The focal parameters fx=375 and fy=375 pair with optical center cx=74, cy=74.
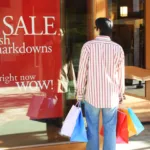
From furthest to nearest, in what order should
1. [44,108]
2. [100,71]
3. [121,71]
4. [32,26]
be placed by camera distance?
[44,108] → [32,26] → [121,71] → [100,71]

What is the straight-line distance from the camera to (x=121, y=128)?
12.4 feet

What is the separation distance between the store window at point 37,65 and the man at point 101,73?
35.4 inches

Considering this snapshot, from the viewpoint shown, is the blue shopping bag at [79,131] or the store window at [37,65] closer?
the blue shopping bag at [79,131]

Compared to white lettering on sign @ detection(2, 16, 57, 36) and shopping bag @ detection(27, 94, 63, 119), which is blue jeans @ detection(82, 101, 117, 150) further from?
white lettering on sign @ detection(2, 16, 57, 36)

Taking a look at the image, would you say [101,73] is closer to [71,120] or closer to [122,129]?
[71,120]

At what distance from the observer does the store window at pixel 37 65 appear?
13.8 feet

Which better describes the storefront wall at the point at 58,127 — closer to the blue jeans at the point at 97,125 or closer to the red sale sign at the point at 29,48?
the red sale sign at the point at 29,48

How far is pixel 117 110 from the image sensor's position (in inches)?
147

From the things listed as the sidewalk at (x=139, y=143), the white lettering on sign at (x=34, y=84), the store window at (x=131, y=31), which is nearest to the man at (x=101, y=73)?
the white lettering on sign at (x=34, y=84)

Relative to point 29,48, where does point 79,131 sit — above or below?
below

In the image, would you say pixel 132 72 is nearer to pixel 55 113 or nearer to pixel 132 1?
pixel 132 1

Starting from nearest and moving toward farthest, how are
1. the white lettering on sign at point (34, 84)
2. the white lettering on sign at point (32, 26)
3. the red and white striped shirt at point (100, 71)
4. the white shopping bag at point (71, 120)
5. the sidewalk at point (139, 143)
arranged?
the red and white striped shirt at point (100, 71)
the white shopping bag at point (71, 120)
the white lettering on sign at point (32, 26)
the white lettering on sign at point (34, 84)
the sidewalk at point (139, 143)

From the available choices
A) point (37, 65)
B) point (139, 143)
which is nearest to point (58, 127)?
point (37, 65)

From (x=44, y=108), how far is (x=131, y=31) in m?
2.88
